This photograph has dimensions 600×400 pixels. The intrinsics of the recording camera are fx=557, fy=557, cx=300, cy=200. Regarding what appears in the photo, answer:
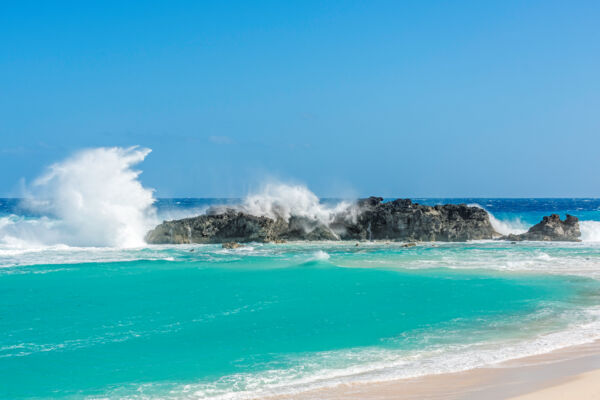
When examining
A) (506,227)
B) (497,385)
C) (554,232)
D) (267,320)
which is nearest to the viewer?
(497,385)

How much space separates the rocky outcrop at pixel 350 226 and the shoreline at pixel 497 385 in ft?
70.7

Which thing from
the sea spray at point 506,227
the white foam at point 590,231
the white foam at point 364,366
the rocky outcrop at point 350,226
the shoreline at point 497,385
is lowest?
the shoreline at point 497,385

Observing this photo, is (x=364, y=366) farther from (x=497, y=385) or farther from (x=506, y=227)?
(x=506, y=227)

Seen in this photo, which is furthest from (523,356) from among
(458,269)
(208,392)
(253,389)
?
(458,269)

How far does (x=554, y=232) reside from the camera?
29.8m

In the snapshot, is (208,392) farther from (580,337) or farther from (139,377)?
(580,337)

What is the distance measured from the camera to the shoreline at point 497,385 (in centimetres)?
674

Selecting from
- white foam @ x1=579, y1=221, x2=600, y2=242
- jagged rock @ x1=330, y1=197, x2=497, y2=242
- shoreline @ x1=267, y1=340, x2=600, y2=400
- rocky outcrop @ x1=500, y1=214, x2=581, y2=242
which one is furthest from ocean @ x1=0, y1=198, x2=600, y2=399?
white foam @ x1=579, y1=221, x2=600, y2=242

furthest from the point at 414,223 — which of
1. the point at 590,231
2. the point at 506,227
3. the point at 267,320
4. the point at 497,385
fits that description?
the point at 497,385

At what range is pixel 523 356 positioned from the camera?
8438 millimetres

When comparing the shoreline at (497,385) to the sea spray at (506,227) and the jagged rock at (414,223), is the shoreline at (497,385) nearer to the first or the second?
the jagged rock at (414,223)

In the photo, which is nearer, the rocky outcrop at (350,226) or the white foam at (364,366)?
the white foam at (364,366)

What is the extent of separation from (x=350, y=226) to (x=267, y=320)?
20981mm

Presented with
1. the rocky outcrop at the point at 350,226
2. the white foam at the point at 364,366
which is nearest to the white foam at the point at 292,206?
the rocky outcrop at the point at 350,226
